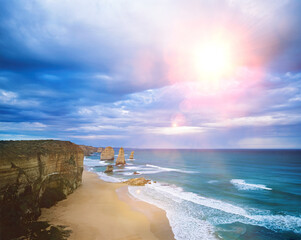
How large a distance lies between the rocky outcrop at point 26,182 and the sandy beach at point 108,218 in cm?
191

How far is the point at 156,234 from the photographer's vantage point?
49.4 ft

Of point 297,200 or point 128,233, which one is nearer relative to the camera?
point 128,233

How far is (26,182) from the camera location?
592 inches

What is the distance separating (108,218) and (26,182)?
346 inches

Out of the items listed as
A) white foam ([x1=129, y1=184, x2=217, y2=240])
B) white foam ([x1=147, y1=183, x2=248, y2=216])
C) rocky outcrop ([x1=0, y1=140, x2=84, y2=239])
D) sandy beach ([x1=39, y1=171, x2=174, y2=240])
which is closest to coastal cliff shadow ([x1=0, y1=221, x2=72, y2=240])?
rocky outcrop ([x1=0, y1=140, x2=84, y2=239])

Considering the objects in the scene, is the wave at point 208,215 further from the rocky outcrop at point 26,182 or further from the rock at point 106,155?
the rock at point 106,155

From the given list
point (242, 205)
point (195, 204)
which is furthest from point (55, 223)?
point (242, 205)

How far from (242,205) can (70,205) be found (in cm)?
2352

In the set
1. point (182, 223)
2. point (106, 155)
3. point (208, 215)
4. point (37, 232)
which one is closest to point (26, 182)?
point (37, 232)

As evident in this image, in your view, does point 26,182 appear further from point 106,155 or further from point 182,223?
point 106,155

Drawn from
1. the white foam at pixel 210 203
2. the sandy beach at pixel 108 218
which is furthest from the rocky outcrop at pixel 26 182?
the white foam at pixel 210 203

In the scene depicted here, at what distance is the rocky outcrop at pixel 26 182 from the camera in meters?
13.0

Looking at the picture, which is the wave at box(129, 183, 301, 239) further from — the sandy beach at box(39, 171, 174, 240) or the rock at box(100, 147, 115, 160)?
the rock at box(100, 147, 115, 160)

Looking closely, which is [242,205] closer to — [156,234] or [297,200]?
[297,200]
